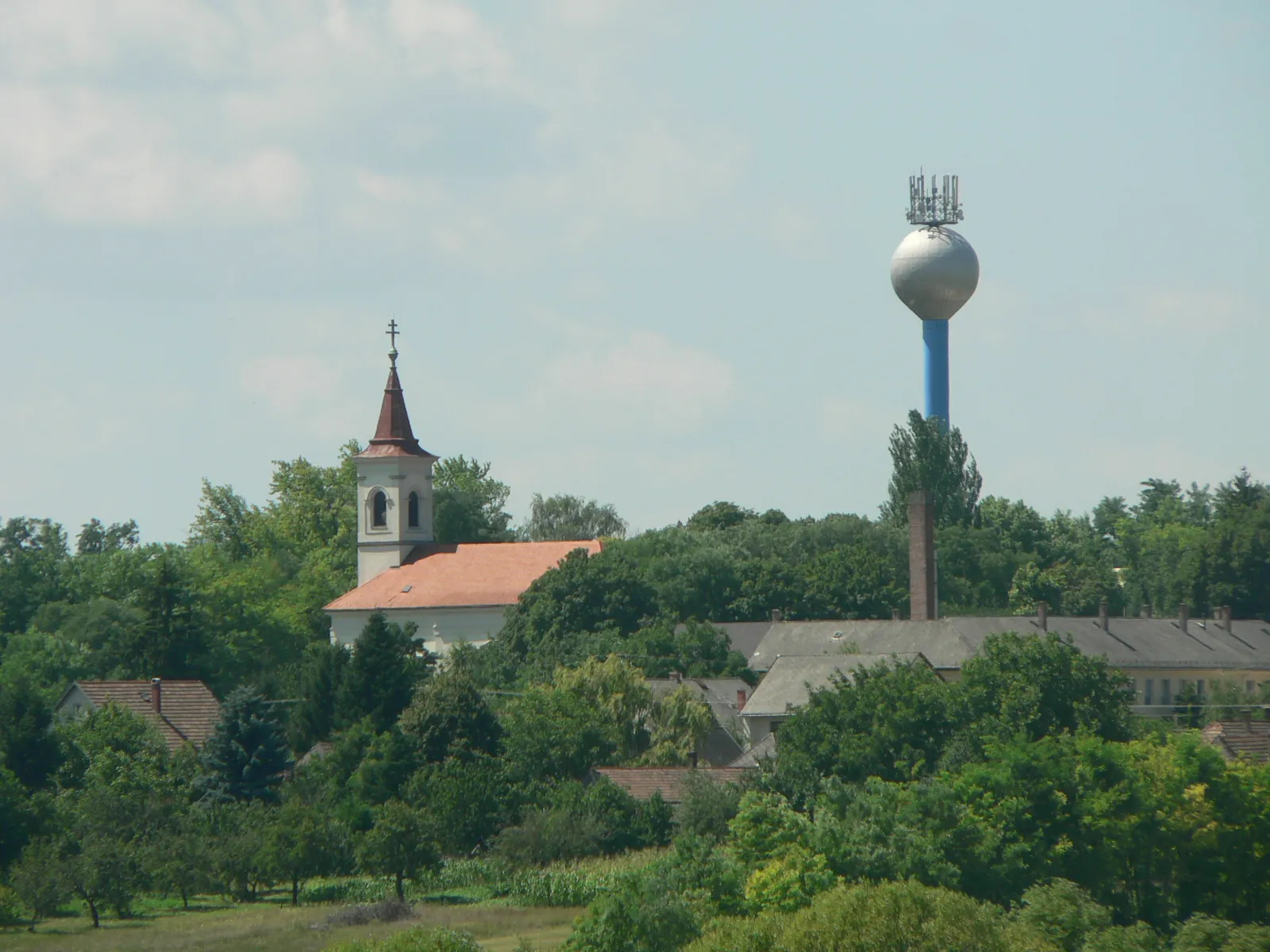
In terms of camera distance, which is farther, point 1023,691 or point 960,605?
point 960,605

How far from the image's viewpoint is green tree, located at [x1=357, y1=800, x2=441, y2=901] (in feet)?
162

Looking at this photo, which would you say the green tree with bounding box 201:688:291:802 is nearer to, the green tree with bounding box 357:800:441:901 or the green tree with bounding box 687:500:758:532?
the green tree with bounding box 357:800:441:901

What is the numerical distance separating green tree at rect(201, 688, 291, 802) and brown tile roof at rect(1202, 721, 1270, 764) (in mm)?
22555

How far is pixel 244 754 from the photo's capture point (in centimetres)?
5556

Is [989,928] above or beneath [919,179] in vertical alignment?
beneath

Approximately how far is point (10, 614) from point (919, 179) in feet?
161

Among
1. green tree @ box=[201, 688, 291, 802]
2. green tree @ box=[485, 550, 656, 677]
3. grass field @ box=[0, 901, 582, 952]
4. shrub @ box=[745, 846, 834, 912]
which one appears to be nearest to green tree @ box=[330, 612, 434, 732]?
green tree @ box=[201, 688, 291, 802]

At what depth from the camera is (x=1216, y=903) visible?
4450 cm

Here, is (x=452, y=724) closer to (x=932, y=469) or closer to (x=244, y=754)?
(x=244, y=754)

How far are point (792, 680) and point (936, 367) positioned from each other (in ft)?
138

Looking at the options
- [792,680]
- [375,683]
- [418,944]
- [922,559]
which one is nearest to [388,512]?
[922,559]

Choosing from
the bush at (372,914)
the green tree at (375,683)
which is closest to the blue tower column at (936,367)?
the green tree at (375,683)

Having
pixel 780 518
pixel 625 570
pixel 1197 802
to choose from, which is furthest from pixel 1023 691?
pixel 780 518

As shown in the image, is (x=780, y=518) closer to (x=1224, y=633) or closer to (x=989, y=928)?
(x=1224, y=633)
